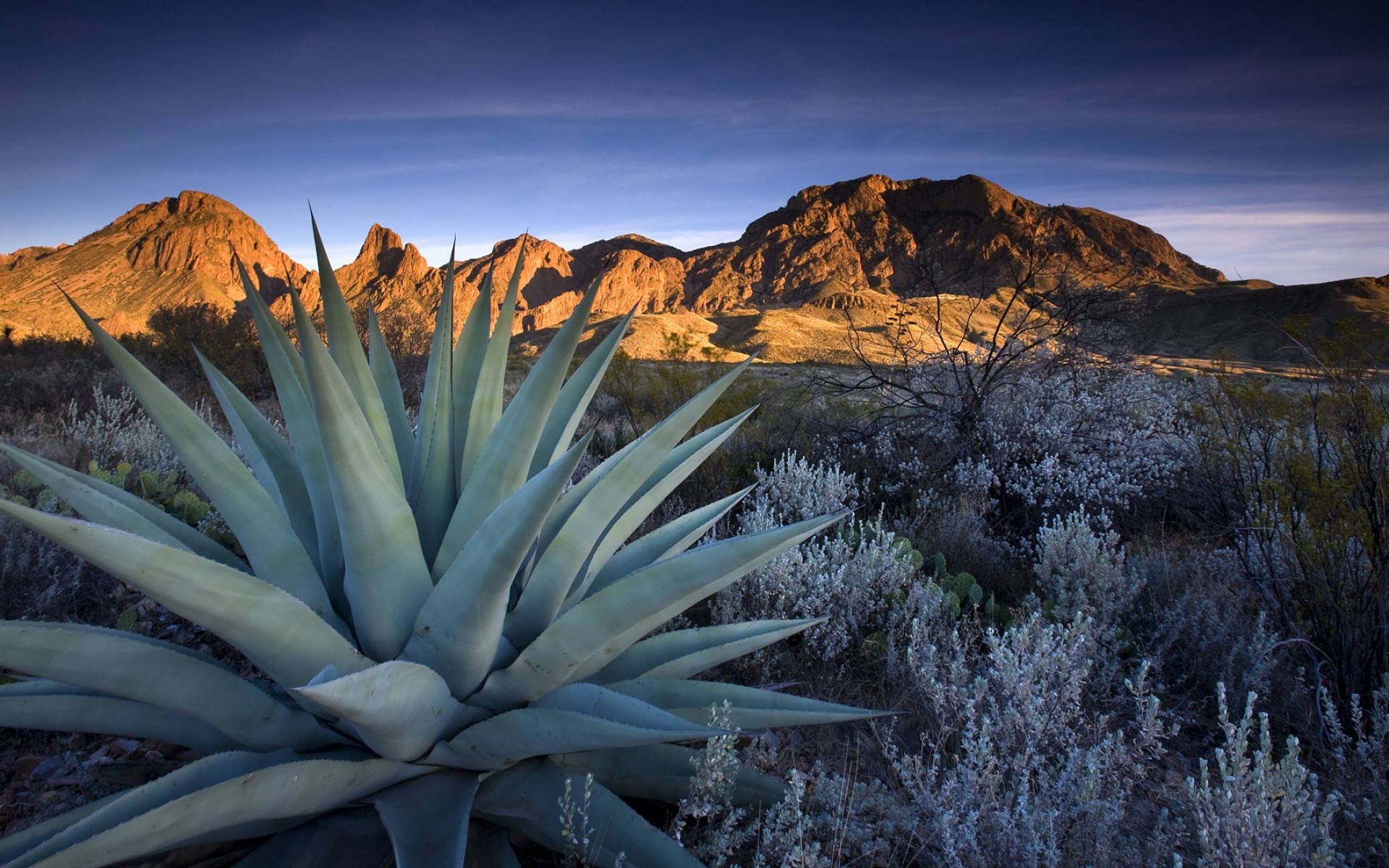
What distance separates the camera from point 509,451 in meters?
1.57

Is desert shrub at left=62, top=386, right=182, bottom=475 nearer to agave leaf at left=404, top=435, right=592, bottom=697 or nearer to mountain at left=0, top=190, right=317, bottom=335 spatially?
agave leaf at left=404, top=435, right=592, bottom=697

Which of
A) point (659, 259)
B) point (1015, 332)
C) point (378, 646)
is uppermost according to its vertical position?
point (659, 259)

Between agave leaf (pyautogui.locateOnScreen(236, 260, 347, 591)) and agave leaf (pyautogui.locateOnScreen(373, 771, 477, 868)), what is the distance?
0.45 meters

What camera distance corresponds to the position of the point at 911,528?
15.4 ft

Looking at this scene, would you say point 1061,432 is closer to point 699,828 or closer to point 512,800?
point 699,828

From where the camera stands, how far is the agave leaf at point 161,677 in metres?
1.04

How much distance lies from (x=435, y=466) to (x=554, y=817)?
921 millimetres

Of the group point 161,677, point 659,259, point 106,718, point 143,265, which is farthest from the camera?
point 659,259

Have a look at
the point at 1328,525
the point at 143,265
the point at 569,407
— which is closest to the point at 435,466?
the point at 569,407

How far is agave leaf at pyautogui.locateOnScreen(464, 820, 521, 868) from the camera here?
153cm

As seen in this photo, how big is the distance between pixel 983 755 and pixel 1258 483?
2881mm

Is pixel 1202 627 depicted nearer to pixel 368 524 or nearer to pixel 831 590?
pixel 831 590

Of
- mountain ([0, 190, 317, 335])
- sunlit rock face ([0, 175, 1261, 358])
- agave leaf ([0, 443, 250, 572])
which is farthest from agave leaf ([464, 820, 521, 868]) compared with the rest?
sunlit rock face ([0, 175, 1261, 358])

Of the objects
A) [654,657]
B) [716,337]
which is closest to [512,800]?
[654,657]
